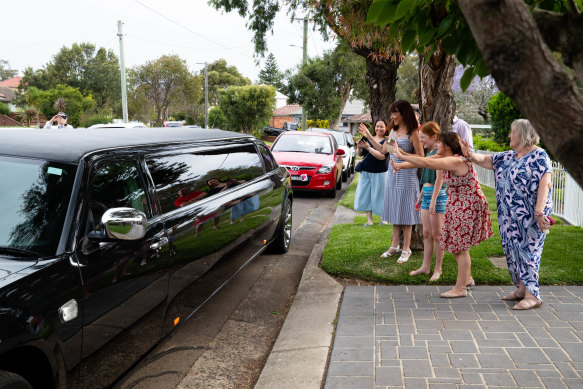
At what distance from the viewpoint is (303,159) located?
12.9 m

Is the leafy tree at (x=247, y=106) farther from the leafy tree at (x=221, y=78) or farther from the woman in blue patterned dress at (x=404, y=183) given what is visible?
the woman in blue patterned dress at (x=404, y=183)

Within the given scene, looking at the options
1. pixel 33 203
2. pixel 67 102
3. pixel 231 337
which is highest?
pixel 67 102

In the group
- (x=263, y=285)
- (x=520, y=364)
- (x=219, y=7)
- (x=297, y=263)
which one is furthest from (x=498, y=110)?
(x=520, y=364)

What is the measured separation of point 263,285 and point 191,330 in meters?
1.47

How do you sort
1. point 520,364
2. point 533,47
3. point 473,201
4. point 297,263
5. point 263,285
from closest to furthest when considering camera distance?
point 533,47, point 520,364, point 473,201, point 263,285, point 297,263

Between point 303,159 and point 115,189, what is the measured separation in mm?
9797

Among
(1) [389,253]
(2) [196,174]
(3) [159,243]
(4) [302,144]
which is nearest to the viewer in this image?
(3) [159,243]

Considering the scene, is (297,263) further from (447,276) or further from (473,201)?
(473,201)

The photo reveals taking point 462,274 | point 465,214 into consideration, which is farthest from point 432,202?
point 462,274

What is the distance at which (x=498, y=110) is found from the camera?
14.4 m

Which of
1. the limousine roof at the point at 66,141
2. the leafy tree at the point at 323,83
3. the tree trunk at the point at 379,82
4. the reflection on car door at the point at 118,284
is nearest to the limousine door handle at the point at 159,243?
the reflection on car door at the point at 118,284

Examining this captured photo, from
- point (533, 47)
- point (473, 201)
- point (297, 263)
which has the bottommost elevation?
point (297, 263)

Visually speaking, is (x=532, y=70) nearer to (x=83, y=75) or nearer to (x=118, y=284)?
(x=118, y=284)

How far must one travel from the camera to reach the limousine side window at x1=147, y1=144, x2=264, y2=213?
3787 millimetres
